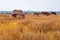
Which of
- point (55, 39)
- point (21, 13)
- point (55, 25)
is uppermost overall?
point (55, 39)

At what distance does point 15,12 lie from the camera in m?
40.8

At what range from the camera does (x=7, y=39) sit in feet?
34.2

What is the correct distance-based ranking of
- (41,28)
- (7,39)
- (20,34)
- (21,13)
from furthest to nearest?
1. (21,13)
2. (41,28)
3. (20,34)
4. (7,39)

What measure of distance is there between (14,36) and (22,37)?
40 cm

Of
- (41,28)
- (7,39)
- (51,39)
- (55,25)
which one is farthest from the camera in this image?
(55,25)

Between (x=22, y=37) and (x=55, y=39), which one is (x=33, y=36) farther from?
(x=55, y=39)

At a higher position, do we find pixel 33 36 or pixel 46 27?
pixel 33 36

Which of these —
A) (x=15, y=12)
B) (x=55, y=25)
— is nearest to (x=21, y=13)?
(x=15, y=12)

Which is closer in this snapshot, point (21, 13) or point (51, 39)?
point (51, 39)

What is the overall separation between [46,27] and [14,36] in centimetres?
697

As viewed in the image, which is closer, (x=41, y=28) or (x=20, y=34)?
(x=20, y=34)

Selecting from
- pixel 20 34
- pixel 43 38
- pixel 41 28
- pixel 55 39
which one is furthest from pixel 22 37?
pixel 41 28

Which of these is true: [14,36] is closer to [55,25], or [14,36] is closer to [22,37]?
[22,37]

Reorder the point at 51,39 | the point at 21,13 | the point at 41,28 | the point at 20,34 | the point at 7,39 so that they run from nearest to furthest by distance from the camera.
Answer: the point at 7,39 → the point at 20,34 → the point at 51,39 → the point at 41,28 → the point at 21,13
